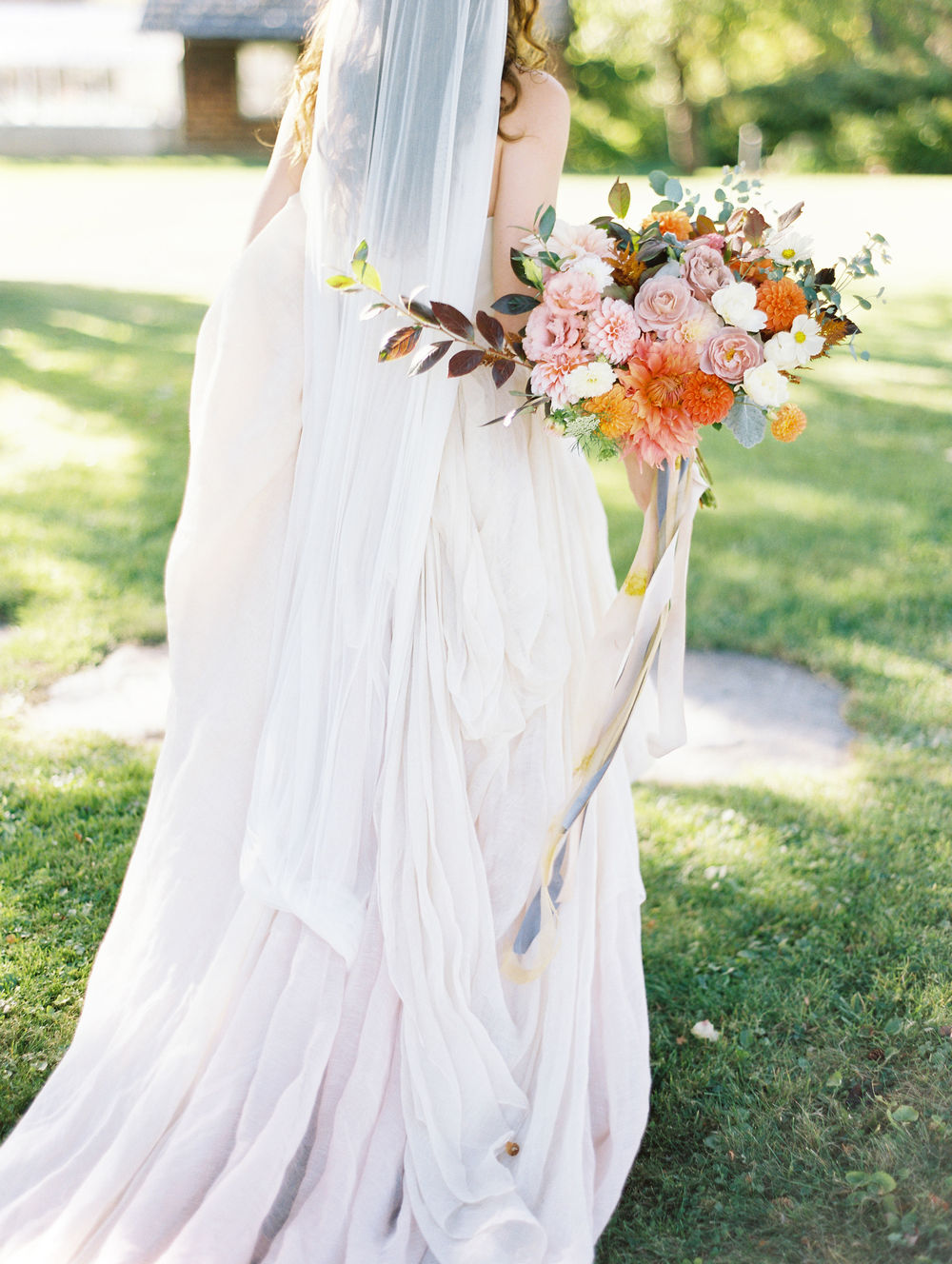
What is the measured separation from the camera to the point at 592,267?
Result: 6.36 feet

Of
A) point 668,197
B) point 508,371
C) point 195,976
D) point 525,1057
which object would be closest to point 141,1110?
point 195,976

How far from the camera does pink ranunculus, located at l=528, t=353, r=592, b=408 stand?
1960mm

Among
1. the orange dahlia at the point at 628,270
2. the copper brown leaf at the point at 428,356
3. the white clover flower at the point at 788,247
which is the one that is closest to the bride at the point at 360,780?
the copper brown leaf at the point at 428,356

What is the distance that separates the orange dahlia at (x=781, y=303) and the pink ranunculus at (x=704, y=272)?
0.07 metres

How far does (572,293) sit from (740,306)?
28 cm

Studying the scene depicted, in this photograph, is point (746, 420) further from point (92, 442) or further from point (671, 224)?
point (92, 442)

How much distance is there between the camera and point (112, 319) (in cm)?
952

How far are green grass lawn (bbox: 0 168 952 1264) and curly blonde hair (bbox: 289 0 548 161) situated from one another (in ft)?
6.72

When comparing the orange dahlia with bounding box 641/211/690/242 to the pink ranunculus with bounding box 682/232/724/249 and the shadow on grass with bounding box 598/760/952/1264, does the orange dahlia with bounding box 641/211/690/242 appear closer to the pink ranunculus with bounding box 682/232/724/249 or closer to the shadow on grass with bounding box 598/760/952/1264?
the pink ranunculus with bounding box 682/232/724/249

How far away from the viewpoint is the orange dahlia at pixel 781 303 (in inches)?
77.5

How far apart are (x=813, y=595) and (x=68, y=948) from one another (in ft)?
11.4

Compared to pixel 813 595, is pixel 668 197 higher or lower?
higher

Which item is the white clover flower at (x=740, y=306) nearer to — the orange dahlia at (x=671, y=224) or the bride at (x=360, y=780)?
the orange dahlia at (x=671, y=224)

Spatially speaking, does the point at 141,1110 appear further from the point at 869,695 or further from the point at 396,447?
the point at 869,695
